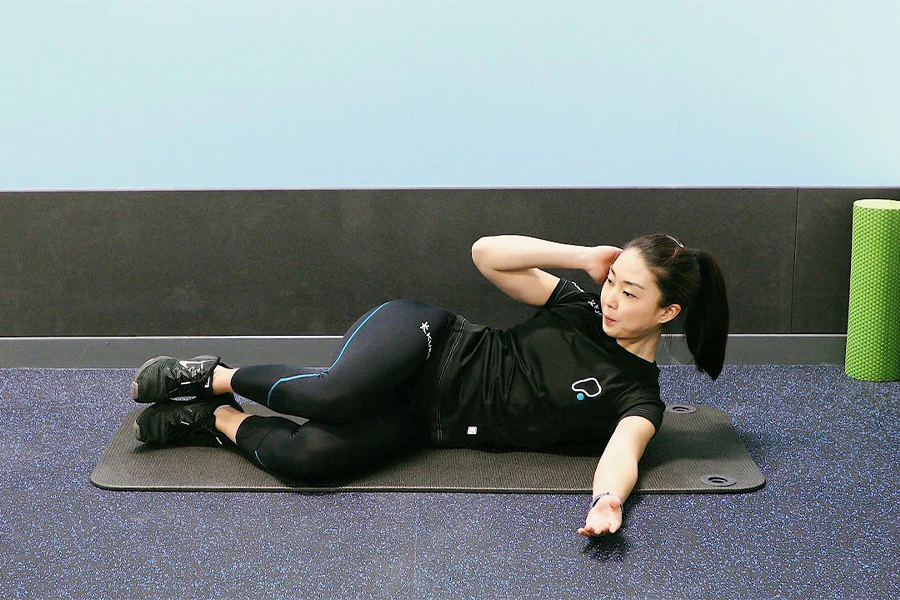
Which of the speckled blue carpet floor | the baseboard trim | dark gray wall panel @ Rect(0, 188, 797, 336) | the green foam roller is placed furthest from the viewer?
the baseboard trim

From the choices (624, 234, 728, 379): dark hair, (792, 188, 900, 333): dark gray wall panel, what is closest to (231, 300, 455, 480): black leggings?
(624, 234, 728, 379): dark hair

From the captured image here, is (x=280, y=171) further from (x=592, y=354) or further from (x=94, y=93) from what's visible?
(x=592, y=354)

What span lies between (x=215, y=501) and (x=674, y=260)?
117 centimetres

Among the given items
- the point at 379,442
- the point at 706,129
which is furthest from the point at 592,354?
the point at 706,129

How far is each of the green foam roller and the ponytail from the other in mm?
859

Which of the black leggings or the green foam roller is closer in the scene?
the black leggings

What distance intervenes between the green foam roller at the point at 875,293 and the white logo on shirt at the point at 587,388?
1102 millimetres

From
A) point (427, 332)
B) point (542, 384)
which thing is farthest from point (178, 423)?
point (542, 384)

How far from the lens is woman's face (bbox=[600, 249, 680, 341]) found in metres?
2.35

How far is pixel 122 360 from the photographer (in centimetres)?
325

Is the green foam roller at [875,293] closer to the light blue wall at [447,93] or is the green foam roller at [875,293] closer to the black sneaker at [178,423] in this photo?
the light blue wall at [447,93]

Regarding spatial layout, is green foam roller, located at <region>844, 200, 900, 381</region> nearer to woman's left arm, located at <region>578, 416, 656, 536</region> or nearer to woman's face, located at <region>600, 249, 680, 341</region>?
woman's face, located at <region>600, 249, 680, 341</region>

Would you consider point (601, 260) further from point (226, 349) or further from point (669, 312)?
point (226, 349)

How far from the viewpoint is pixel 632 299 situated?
2.35m
